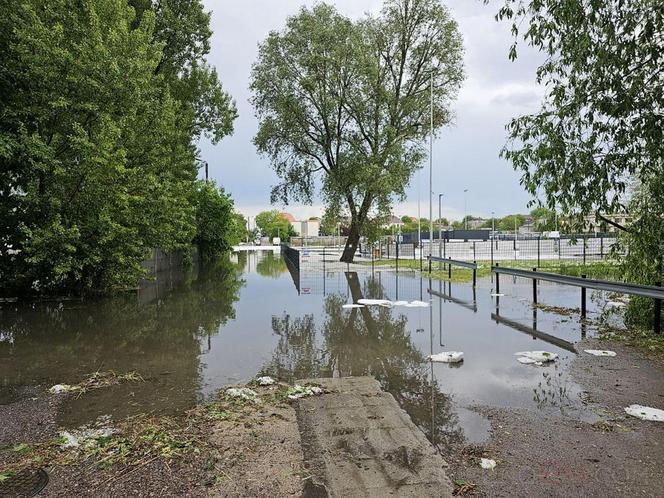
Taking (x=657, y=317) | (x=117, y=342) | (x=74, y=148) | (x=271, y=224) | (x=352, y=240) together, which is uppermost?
(x=271, y=224)

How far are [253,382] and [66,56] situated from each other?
444 inches

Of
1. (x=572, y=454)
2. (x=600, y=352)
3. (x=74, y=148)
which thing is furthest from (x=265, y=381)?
(x=74, y=148)

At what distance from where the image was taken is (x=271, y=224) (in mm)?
132625

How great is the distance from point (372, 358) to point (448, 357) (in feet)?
3.75

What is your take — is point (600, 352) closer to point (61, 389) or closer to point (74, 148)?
point (61, 389)

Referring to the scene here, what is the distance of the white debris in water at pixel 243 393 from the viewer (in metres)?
5.48

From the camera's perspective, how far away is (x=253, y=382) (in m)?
6.23

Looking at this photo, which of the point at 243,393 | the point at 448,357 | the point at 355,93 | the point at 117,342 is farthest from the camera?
the point at 355,93

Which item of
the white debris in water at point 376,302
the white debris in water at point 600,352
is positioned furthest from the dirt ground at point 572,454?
the white debris in water at point 376,302

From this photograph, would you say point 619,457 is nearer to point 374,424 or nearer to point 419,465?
point 419,465

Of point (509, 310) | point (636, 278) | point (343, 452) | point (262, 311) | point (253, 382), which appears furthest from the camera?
point (262, 311)

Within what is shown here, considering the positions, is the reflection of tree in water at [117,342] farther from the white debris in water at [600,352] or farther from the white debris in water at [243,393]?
the white debris in water at [600,352]

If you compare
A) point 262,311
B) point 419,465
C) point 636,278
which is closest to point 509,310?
point 636,278

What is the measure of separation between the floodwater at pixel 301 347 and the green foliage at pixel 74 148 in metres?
1.41
